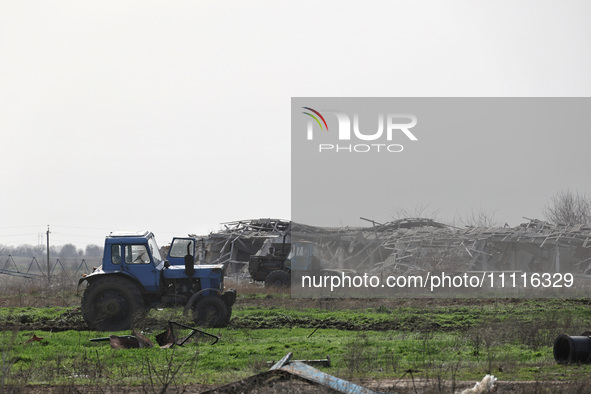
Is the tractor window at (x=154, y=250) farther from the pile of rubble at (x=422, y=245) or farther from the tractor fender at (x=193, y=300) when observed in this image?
the pile of rubble at (x=422, y=245)

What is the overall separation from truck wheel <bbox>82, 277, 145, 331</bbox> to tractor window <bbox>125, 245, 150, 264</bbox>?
0.66 m

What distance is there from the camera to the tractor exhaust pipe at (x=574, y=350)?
449 inches

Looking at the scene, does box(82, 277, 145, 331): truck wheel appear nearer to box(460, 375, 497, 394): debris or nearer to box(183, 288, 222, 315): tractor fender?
box(183, 288, 222, 315): tractor fender

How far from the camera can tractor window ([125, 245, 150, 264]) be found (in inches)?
698

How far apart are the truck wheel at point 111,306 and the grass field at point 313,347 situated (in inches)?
15.4

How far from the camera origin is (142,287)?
58.1ft

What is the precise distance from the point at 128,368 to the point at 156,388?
254 cm

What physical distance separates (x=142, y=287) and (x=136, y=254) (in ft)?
2.73

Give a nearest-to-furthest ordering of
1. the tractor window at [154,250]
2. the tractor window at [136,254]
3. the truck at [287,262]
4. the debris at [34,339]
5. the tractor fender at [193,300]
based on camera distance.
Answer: the debris at [34,339] → the tractor fender at [193,300] → the tractor window at [136,254] → the tractor window at [154,250] → the truck at [287,262]

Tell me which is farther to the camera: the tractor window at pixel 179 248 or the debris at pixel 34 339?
the tractor window at pixel 179 248

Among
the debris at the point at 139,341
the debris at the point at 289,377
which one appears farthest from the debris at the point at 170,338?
the debris at the point at 289,377

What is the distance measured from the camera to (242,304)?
2445 cm

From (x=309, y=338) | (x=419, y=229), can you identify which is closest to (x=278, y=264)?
(x=419, y=229)

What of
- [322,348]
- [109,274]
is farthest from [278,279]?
[322,348]
